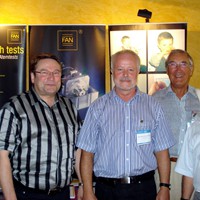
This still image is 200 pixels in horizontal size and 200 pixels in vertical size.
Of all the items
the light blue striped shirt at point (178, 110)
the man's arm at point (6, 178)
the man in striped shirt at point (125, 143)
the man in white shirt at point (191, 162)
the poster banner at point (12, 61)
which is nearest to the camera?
the man in white shirt at point (191, 162)

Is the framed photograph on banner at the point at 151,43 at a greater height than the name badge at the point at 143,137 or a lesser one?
greater

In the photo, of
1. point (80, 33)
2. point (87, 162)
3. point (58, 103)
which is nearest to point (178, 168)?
point (87, 162)

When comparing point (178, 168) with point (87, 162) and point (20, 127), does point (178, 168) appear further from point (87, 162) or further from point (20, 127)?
point (20, 127)

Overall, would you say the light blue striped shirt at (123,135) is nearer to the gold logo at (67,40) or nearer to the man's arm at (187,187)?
the man's arm at (187,187)

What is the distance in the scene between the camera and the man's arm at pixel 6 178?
2.13 meters

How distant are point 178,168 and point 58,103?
946mm

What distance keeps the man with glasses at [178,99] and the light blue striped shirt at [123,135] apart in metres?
0.39

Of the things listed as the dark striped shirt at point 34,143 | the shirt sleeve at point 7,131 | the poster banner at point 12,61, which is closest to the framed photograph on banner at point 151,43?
the poster banner at point 12,61

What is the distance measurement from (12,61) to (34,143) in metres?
2.20

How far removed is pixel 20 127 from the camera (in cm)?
217

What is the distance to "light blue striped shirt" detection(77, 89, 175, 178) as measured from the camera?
2.27 metres

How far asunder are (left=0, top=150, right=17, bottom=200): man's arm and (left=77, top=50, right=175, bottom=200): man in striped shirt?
0.49 m

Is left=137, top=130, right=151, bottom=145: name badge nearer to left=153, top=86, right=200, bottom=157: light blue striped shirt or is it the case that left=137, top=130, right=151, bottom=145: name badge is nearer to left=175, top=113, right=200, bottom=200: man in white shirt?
left=175, top=113, right=200, bottom=200: man in white shirt

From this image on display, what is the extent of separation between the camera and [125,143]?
2.27m
